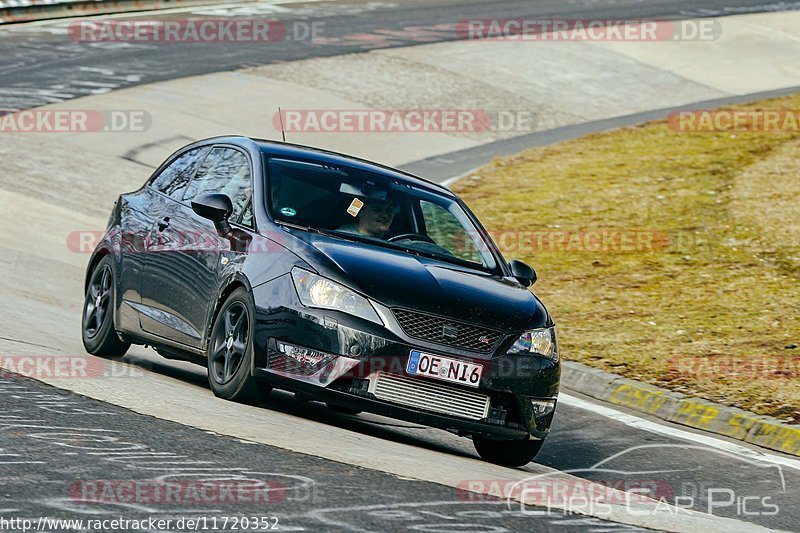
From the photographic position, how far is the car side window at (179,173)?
9.77m

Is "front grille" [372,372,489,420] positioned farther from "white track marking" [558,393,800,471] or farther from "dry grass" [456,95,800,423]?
"dry grass" [456,95,800,423]

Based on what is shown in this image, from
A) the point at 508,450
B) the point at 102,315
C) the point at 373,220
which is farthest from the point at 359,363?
the point at 102,315

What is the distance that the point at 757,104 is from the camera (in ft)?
81.7

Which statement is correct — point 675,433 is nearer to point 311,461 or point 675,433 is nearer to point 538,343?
point 538,343

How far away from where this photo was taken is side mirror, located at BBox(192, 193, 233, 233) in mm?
8625

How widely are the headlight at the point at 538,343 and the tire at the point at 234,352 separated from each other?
→ 147 cm

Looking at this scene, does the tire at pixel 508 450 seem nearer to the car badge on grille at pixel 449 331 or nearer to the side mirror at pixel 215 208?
the car badge on grille at pixel 449 331

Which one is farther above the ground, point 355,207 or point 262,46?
point 355,207

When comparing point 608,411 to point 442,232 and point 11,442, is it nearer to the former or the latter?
point 442,232

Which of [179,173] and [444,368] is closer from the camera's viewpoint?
[444,368]

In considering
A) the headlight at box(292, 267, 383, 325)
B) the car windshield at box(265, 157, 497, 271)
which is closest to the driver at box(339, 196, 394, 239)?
the car windshield at box(265, 157, 497, 271)

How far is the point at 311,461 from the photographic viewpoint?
6746mm

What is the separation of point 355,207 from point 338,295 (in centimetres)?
121

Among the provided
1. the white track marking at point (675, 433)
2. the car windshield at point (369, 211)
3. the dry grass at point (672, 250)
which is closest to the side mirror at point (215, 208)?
the car windshield at point (369, 211)
